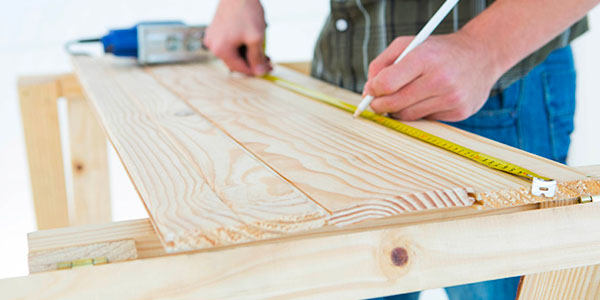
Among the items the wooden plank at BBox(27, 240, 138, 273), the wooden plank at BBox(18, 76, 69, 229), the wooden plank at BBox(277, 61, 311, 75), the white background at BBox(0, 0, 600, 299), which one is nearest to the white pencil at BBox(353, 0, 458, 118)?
the wooden plank at BBox(27, 240, 138, 273)

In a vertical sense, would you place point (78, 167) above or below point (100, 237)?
below

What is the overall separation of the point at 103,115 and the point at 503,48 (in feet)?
2.27

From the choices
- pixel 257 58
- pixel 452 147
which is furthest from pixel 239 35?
pixel 452 147

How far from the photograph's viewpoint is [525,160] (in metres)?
0.72

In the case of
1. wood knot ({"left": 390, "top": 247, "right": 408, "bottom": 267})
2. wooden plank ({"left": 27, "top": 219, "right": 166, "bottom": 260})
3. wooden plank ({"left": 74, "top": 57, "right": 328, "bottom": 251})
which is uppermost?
wooden plank ({"left": 74, "top": 57, "right": 328, "bottom": 251})

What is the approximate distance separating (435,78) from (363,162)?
0.25 meters

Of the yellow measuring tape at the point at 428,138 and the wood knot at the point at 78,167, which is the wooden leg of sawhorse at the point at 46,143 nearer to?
the wood knot at the point at 78,167

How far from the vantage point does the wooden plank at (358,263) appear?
0.55 m

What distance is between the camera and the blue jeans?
117 centimetres

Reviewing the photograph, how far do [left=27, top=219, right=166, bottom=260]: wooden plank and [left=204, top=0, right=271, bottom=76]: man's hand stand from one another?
36.0 inches

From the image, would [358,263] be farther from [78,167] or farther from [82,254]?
[78,167]

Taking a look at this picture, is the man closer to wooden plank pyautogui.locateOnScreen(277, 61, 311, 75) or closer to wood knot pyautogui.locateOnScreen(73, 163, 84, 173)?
wooden plank pyautogui.locateOnScreen(277, 61, 311, 75)

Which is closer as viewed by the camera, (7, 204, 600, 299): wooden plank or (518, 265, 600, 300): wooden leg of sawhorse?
(7, 204, 600, 299): wooden plank

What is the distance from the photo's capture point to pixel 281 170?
2.25 ft
